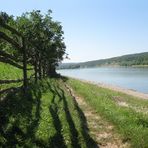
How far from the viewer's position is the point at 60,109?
1249 centimetres

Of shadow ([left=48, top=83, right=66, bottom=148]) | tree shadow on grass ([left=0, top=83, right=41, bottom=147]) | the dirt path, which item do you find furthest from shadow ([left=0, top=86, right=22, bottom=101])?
the dirt path

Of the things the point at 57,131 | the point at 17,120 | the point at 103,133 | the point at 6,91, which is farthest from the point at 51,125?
the point at 6,91

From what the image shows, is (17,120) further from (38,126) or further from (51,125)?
(51,125)

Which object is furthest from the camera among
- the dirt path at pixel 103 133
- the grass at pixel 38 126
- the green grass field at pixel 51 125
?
the dirt path at pixel 103 133

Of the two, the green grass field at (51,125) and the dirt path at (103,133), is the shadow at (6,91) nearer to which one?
the green grass field at (51,125)

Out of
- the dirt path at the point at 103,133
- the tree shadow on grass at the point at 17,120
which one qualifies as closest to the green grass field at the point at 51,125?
the tree shadow on grass at the point at 17,120

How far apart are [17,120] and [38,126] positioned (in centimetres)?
58

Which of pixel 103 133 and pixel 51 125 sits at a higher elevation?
pixel 51 125

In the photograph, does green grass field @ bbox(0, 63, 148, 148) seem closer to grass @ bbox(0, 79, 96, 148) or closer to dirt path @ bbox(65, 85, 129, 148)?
grass @ bbox(0, 79, 96, 148)

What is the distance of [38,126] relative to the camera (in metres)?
9.40

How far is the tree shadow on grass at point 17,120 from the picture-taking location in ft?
26.1

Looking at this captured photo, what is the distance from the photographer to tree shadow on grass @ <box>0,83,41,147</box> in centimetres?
794

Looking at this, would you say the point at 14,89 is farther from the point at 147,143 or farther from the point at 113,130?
the point at 147,143

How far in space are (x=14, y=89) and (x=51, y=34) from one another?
3658 centimetres
